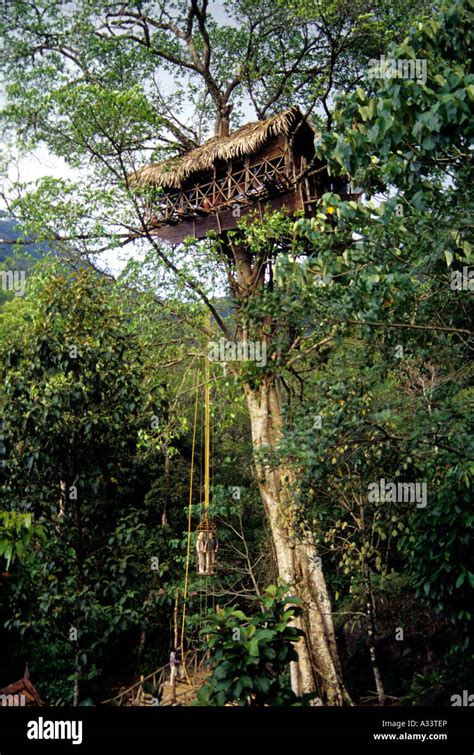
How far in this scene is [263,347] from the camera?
241 inches

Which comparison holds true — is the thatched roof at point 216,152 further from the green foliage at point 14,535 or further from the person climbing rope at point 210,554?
the green foliage at point 14,535

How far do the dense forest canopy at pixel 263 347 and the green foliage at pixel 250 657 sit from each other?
0.01 meters

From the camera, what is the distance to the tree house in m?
7.22

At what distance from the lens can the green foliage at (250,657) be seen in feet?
9.33

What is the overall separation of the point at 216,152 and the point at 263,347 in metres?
2.68

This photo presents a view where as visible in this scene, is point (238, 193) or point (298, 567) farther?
point (238, 193)

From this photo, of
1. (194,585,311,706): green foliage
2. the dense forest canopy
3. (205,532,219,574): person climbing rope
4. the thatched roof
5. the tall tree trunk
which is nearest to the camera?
(194,585,311,706): green foliage

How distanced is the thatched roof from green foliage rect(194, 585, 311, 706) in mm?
5479

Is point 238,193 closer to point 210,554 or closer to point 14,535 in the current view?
point 210,554

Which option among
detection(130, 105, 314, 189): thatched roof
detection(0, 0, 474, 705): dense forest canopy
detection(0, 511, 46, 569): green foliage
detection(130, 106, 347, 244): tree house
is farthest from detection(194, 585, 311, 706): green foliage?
detection(130, 105, 314, 189): thatched roof

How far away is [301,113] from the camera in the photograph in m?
7.24

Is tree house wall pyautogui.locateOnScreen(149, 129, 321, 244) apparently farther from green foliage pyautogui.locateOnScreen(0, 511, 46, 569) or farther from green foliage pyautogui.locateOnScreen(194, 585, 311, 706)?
green foliage pyautogui.locateOnScreen(194, 585, 311, 706)

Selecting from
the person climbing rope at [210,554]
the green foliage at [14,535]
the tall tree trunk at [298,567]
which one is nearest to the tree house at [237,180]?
the tall tree trunk at [298,567]

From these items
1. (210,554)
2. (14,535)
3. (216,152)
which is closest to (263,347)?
(210,554)
